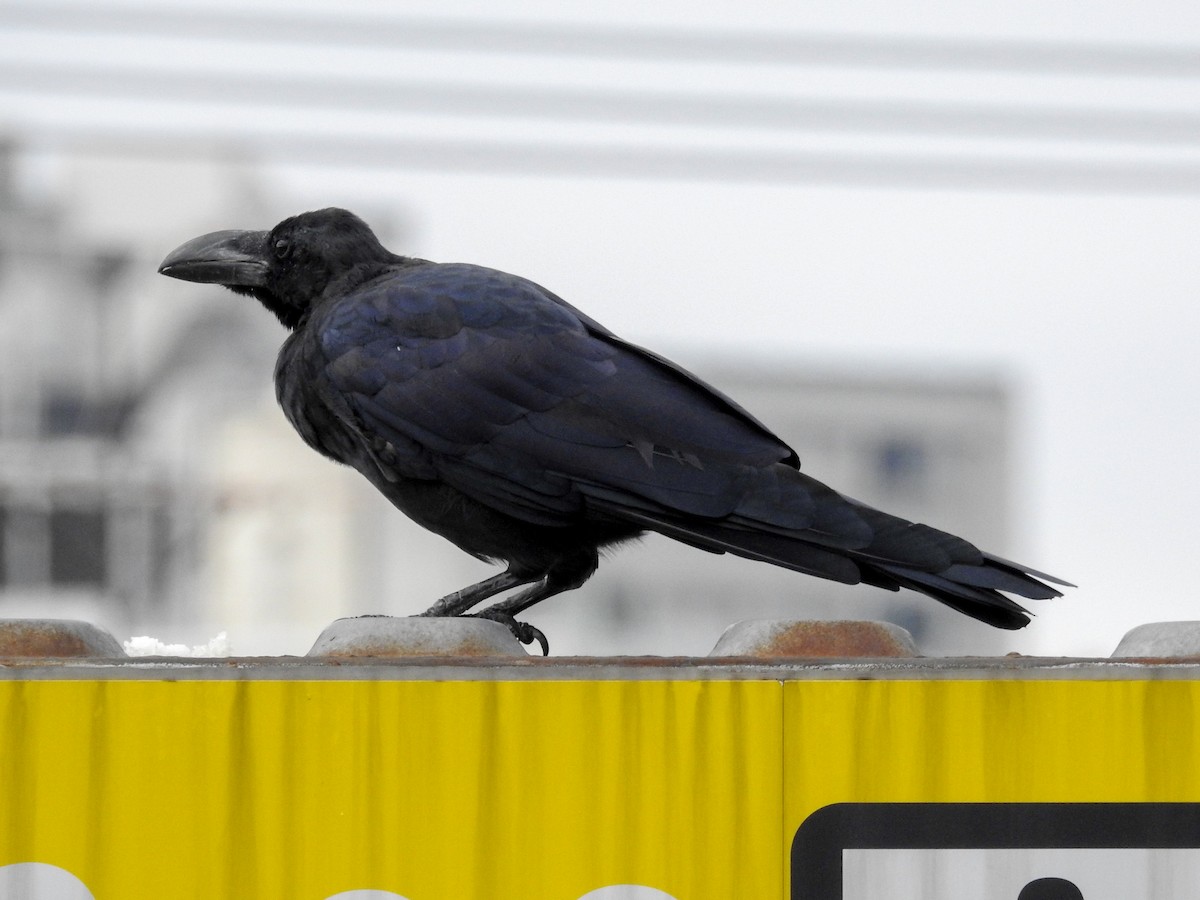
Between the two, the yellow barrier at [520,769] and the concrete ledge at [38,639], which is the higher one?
the concrete ledge at [38,639]

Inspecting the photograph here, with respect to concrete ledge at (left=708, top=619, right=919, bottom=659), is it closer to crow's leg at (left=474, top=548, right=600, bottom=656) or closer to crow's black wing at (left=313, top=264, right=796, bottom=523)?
crow's black wing at (left=313, top=264, right=796, bottom=523)

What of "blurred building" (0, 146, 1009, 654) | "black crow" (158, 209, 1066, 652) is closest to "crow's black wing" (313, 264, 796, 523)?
"black crow" (158, 209, 1066, 652)

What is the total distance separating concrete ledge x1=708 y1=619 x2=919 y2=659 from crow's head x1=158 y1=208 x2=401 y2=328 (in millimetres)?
1706

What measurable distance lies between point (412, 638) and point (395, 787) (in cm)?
43

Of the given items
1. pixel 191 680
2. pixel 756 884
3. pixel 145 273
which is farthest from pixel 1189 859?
pixel 145 273

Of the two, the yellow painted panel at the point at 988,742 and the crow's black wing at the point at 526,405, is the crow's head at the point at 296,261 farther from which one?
the yellow painted panel at the point at 988,742

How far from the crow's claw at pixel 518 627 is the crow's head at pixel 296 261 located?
1004 millimetres

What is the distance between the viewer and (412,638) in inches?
132

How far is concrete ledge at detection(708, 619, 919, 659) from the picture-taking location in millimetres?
3326

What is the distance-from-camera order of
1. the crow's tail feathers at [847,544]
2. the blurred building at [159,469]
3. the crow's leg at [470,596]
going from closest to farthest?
the crow's tail feathers at [847,544]
the crow's leg at [470,596]
the blurred building at [159,469]

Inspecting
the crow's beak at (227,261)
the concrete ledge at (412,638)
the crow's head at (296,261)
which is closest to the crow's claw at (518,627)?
the concrete ledge at (412,638)

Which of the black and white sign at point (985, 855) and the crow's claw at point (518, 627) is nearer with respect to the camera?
the black and white sign at point (985, 855)

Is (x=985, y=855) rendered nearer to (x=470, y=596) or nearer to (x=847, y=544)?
(x=847, y=544)

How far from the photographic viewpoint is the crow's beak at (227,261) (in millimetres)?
Answer: 4457
